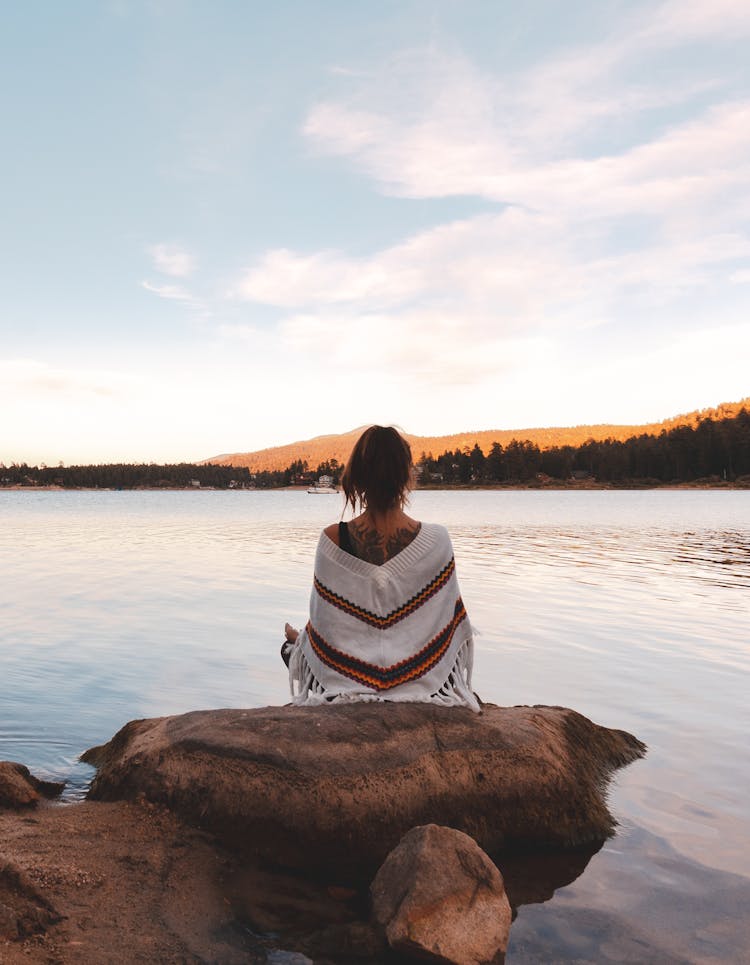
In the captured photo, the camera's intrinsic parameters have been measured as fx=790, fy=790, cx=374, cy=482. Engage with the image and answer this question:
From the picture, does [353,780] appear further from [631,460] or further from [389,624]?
[631,460]

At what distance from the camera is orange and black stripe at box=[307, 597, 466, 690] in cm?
564

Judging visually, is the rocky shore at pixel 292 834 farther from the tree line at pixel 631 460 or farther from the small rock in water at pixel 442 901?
the tree line at pixel 631 460

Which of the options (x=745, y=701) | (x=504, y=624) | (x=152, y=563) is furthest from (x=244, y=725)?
(x=152, y=563)

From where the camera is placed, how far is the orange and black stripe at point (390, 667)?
18.5ft

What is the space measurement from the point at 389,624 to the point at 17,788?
2859mm

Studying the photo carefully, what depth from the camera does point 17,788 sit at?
5.55 meters

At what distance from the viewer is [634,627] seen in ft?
50.2

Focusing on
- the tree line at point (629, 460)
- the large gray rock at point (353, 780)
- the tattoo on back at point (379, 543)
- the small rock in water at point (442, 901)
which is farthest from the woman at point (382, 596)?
the tree line at point (629, 460)

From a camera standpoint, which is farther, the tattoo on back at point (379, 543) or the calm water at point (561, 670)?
the tattoo on back at point (379, 543)

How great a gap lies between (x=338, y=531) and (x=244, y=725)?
1495 mm

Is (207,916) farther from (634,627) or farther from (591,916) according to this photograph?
(634,627)

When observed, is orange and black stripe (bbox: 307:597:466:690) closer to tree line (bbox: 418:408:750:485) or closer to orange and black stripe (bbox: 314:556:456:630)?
orange and black stripe (bbox: 314:556:456:630)

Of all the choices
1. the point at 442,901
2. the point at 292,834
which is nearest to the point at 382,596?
the point at 292,834

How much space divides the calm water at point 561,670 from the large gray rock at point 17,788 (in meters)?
0.55
